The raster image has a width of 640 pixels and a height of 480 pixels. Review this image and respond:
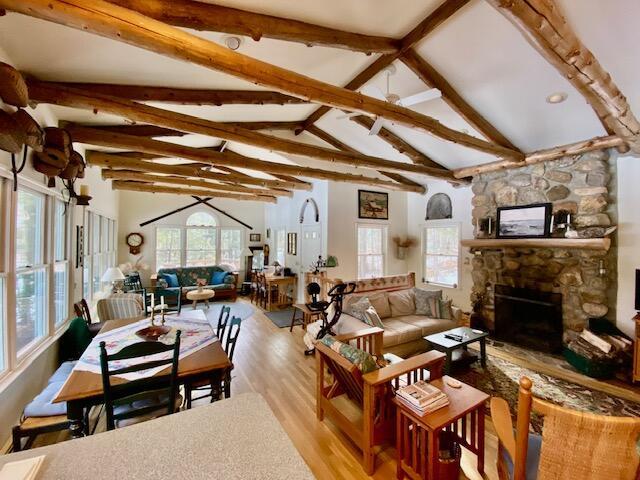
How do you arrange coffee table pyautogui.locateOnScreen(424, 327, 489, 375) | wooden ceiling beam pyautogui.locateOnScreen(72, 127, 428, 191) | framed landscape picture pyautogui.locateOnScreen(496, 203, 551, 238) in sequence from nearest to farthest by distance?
1. wooden ceiling beam pyautogui.locateOnScreen(72, 127, 428, 191)
2. coffee table pyautogui.locateOnScreen(424, 327, 489, 375)
3. framed landscape picture pyautogui.locateOnScreen(496, 203, 551, 238)

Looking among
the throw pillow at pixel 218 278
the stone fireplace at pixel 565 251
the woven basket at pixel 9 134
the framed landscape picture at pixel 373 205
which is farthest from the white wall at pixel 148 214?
the stone fireplace at pixel 565 251

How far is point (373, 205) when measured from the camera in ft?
21.9

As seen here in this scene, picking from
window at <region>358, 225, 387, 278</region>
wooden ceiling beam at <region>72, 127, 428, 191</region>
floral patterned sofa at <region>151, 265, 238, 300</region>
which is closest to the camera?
wooden ceiling beam at <region>72, 127, 428, 191</region>

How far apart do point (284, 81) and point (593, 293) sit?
15.8 ft

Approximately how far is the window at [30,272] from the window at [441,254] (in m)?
6.55

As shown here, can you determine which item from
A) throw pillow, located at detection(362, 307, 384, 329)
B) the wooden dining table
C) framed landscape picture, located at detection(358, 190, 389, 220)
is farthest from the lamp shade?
framed landscape picture, located at detection(358, 190, 389, 220)

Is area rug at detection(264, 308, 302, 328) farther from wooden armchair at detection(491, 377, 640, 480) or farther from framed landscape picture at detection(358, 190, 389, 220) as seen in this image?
wooden armchair at detection(491, 377, 640, 480)

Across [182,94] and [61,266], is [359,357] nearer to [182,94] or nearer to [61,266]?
[182,94]

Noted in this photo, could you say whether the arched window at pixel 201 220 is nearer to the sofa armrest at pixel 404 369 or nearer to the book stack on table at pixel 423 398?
the sofa armrest at pixel 404 369

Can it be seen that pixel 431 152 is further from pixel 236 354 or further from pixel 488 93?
pixel 236 354

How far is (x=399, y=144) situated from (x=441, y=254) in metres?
2.74

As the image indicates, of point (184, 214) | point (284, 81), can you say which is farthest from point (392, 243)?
point (184, 214)

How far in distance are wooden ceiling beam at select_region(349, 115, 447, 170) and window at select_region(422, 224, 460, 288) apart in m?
1.50

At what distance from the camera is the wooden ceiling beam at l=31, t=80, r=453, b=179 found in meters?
2.34
